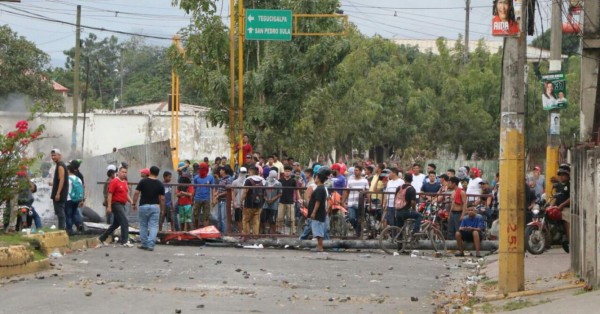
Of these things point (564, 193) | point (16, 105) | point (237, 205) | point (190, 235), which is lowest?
point (190, 235)

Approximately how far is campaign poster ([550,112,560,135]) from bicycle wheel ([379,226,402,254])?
4.52m

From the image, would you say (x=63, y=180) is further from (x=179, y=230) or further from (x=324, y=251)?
(x=324, y=251)

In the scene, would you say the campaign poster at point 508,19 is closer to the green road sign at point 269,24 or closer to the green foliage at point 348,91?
the green road sign at point 269,24

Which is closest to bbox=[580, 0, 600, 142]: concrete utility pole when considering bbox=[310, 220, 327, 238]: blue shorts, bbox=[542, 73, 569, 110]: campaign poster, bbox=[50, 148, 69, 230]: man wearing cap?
bbox=[542, 73, 569, 110]: campaign poster

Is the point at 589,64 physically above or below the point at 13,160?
above

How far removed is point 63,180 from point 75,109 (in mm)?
31049

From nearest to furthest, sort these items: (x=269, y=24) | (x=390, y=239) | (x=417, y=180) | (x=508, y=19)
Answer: (x=508, y=19) → (x=390, y=239) → (x=417, y=180) → (x=269, y=24)

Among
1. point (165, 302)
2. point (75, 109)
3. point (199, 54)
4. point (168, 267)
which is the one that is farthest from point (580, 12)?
point (75, 109)

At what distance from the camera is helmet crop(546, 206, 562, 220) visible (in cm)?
2086

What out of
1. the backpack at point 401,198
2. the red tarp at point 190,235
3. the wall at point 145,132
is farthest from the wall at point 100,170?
the wall at point 145,132

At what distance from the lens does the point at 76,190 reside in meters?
24.4

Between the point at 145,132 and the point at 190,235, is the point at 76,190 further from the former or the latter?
the point at 145,132

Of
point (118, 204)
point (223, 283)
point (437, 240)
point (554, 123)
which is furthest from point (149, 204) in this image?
point (554, 123)

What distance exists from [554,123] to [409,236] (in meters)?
4.41
